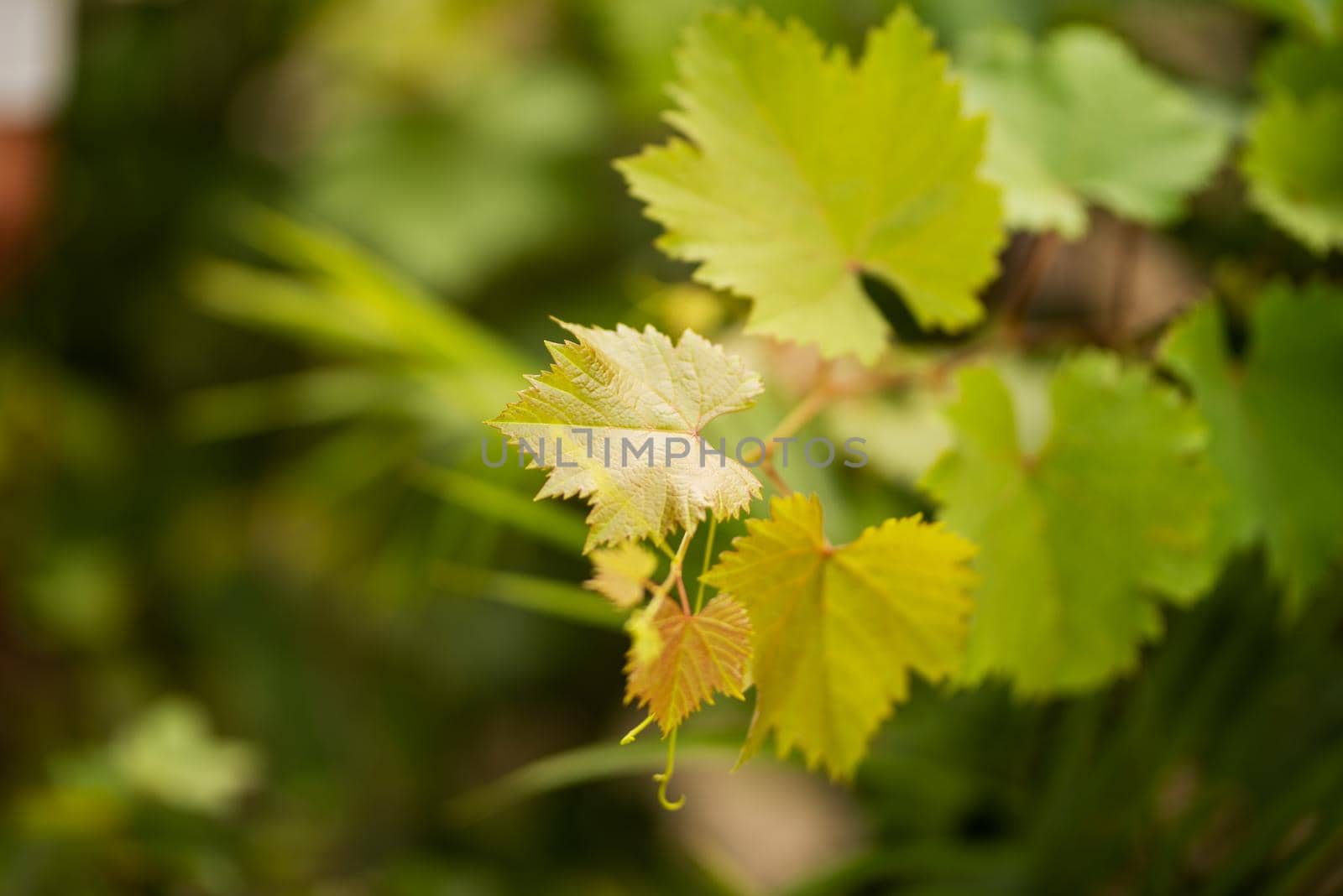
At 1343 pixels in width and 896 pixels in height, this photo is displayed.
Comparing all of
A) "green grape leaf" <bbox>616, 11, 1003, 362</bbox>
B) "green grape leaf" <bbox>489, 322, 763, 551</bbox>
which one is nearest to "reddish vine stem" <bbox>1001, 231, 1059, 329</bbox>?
"green grape leaf" <bbox>616, 11, 1003, 362</bbox>

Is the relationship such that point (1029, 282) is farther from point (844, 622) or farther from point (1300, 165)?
point (844, 622)

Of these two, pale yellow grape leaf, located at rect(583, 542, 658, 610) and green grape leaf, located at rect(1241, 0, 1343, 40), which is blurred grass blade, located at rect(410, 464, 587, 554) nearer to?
pale yellow grape leaf, located at rect(583, 542, 658, 610)

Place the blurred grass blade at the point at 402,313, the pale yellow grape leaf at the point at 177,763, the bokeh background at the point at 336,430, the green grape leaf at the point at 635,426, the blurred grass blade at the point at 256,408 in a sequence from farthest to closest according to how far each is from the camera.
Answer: the blurred grass blade at the point at 256,408, the bokeh background at the point at 336,430, the pale yellow grape leaf at the point at 177,763, the blurred grass blade at the point at 402,313, the green grape leaf at the point at 635,426

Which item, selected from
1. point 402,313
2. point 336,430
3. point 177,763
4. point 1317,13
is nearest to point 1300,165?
point 1317,13

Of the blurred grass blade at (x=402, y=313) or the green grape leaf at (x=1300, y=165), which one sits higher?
the blurred grass blade at (x=402, y=313)

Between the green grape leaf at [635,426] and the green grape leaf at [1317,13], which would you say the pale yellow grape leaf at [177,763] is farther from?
the green grape leaf at [1317,13]

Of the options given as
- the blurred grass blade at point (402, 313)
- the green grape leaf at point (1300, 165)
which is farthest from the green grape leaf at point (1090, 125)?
the blurred grass blade at point (402, 313)

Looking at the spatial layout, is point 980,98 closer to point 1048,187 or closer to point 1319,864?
point 1048,187

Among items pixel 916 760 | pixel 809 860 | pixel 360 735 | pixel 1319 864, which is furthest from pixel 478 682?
pixel 1319 864
